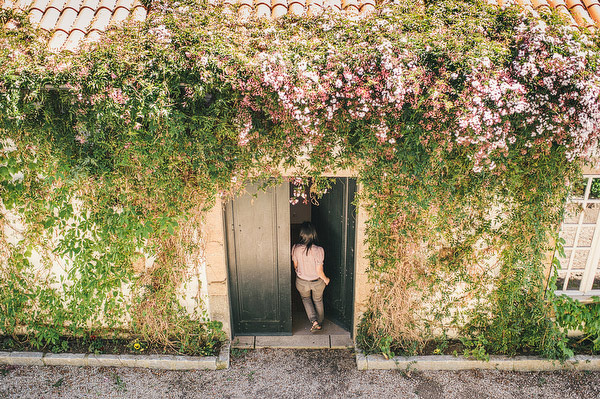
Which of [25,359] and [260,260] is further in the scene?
[260,260]

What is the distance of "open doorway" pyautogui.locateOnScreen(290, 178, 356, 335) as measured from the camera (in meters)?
5.30

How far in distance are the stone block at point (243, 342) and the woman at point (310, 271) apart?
937 mm

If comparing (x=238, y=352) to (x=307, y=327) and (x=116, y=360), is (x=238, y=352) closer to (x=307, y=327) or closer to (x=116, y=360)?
(x=307, y=327)

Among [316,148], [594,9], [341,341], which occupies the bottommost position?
[341,341]

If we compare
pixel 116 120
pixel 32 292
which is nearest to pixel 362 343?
pixel 116 120

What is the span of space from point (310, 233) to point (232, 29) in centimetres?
282

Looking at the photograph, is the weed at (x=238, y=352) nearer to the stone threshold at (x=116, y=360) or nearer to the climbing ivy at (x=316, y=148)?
the stone threshold at (x=116, y=360)

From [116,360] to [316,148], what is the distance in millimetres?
3939

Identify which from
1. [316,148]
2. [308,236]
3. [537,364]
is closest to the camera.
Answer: [316,148]

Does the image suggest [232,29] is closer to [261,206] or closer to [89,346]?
[261,206]

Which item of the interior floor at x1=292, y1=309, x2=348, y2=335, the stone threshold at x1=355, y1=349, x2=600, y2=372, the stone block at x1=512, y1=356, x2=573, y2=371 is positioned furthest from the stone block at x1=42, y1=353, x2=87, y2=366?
the stone block at x1=512, y1=356, x2=573, y2=371

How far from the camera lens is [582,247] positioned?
16.6 ft

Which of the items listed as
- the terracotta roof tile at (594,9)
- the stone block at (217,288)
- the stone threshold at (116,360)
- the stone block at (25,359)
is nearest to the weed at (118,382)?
the stone threshold at (116,360)

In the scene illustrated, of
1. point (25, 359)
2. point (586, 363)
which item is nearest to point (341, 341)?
point (586, 363)
